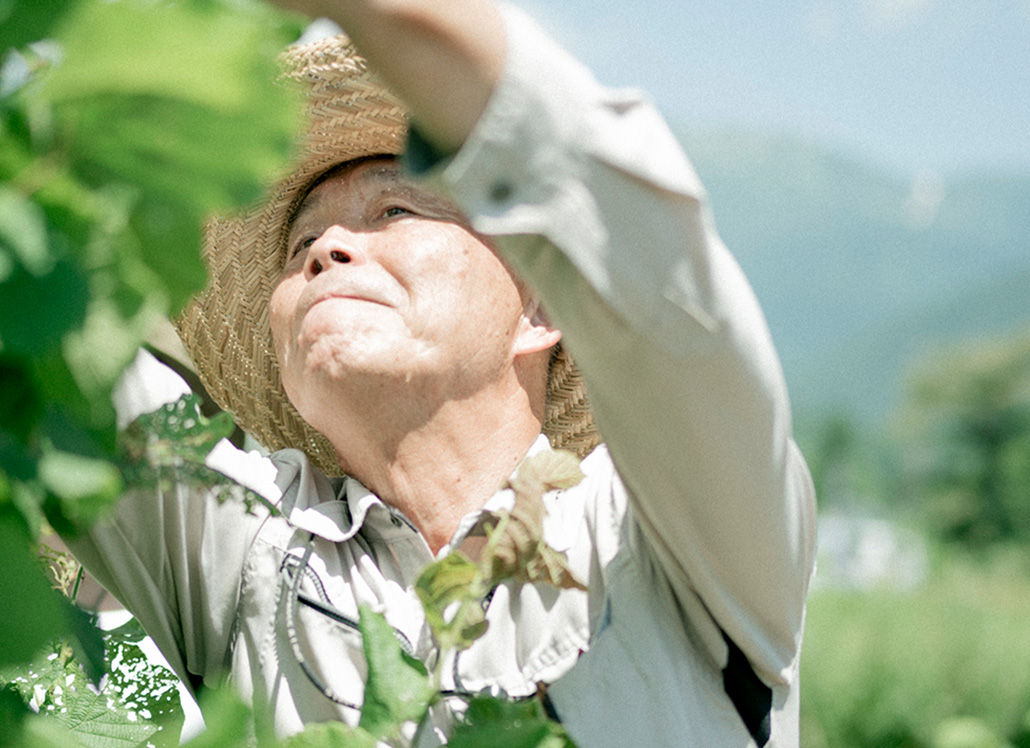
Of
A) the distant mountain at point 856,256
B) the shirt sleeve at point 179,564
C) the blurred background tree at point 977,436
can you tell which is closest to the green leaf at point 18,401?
the shirt sleeve at point 179,564

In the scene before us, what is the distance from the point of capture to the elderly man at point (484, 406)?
20.9 inches

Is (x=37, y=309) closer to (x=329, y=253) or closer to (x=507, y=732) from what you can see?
(x=507, y=732)

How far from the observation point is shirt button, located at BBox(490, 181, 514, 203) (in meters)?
0.52

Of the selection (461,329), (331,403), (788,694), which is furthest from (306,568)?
(788,694)

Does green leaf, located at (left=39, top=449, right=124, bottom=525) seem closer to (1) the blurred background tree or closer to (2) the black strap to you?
(2) the black strap

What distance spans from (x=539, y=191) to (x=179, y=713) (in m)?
0.44

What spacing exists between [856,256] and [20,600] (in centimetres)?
9179

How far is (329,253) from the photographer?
1.04 metres

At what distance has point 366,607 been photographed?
0.58m

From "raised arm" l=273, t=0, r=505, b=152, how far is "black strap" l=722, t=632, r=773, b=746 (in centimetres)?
48

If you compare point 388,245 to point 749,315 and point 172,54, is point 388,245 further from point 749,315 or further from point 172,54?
point 172,54

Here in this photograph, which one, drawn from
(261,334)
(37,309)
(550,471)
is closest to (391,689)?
(550,471)

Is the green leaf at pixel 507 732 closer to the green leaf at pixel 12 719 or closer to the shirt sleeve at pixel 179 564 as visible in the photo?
the green leaf at pixel 12 719

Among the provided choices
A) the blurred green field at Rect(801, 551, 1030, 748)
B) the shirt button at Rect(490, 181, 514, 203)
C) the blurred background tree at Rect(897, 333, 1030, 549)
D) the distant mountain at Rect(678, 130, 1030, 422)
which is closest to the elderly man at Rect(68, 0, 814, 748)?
the shirt button at Rect(490, 181, 514, 203)
